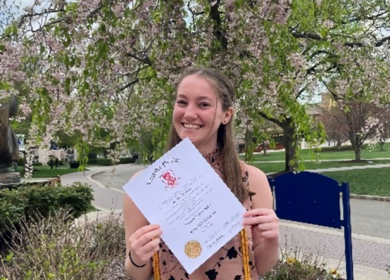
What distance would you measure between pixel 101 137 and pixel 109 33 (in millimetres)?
1247

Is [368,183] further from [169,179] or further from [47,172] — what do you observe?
[47,172]

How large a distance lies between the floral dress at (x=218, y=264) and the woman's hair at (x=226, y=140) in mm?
36

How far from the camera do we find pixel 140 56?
459 cm

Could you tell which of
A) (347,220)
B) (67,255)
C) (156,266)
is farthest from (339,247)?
(156,266)

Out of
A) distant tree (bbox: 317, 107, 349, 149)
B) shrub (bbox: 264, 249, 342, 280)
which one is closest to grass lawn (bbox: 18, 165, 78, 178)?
distant tree (bbox: 317, 107, 349, 149)

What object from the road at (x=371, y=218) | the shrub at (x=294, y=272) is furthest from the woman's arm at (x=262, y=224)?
the road at (x=371, y=218)

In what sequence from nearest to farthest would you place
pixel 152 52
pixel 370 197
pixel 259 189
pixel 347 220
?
1. pixel 259 189
2. pixel 347 220
3. pixel 152 52
4. pixel 370 197

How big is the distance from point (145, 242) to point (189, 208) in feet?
0.57

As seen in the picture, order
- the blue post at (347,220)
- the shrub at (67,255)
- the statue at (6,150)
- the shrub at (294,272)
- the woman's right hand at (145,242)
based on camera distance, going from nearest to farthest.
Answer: the woman's right hand at (145,242)
the shrub at (67,255)
the blue post at (347,220)
the shrub at (294,272)
the statue at (6,150)

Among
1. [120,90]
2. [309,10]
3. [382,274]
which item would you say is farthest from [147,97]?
[382,274]

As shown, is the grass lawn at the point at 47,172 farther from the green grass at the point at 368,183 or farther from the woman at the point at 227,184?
the woman at the point at 227,184

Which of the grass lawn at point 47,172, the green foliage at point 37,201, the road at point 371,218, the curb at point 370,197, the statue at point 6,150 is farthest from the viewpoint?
the grass lawn at point 47,172

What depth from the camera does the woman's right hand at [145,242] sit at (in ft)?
4.82

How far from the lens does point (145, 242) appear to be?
1471mm
